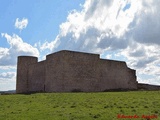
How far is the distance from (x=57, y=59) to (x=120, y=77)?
1121 centimetres

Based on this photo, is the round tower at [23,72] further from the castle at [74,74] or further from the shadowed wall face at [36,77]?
the shadowed wall face at [36,77]

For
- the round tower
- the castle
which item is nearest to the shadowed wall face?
the castle

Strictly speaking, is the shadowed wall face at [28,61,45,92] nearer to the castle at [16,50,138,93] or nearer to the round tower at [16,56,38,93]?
the castle at [16,50,138,93]

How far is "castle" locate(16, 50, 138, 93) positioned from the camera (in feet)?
117

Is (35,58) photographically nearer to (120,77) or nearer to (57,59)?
(57,59)

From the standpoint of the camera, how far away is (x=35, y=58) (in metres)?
46.7

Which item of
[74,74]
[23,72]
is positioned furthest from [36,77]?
[74,74]

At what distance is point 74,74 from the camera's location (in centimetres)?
3594

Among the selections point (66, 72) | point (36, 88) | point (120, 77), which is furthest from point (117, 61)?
point (36, 88)

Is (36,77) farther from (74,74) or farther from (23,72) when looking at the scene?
(74,74)

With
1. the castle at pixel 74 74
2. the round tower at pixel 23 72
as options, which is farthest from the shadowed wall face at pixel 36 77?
the round tower at pixel 23 72

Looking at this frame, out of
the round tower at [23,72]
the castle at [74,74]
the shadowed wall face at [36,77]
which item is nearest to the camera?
the castle at [74,74]

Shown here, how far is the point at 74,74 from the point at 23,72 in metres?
12.9

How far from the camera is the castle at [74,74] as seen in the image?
35562 mm
